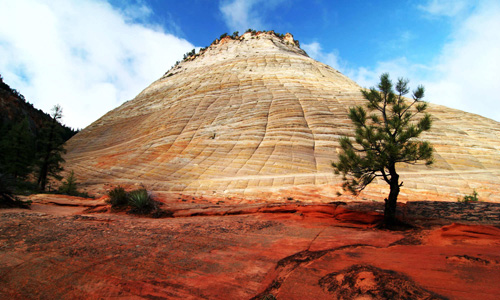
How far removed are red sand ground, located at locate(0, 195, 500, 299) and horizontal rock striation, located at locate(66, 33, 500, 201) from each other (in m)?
8.08

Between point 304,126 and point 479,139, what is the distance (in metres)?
13.4

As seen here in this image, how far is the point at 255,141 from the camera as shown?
68.5ft

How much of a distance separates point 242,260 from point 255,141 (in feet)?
55.4

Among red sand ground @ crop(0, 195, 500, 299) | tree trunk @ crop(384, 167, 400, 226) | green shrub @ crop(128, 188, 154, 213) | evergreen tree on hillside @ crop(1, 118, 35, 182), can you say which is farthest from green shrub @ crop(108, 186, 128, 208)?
evergreen tree on hillside @ crop(1, 118, 35, 182)

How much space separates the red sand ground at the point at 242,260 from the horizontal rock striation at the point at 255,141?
8.08 m

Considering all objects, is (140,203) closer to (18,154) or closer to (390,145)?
(390,145)

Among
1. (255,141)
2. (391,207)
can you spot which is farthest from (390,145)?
(255,141)

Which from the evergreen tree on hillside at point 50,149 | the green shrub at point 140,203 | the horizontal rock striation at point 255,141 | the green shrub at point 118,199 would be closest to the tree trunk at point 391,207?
the horizontal rock striation at point 255,141

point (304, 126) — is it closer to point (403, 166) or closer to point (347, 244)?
point (403, 166)

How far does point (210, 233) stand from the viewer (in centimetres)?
582

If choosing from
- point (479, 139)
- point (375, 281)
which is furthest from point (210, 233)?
point (479, 139)

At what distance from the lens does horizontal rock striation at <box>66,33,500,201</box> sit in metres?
A: 15.6

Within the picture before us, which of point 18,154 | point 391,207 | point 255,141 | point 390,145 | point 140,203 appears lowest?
point 140,203

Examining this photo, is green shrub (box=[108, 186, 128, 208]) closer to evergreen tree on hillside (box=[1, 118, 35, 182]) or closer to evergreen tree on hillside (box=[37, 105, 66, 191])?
evergreen tree on hillside (box=[37, 105, 66, 191])
